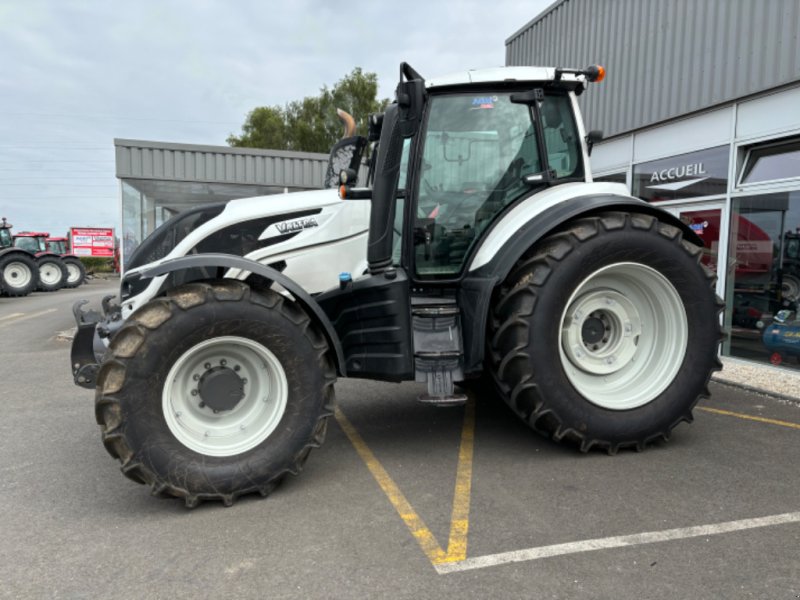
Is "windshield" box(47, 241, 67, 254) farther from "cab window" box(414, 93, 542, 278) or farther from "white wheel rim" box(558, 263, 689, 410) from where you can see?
"white wheel rim" box(558, 263, 689, 410)

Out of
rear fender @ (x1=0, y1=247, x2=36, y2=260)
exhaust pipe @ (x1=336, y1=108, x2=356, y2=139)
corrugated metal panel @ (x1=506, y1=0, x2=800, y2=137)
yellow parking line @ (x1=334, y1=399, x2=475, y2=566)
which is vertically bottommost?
yellow parking line @ (x1=334, y1=399, x2=475, y2=566)

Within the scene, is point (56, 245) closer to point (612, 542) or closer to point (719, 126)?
point (719, 126)

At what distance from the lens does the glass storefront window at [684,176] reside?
6.99 meters

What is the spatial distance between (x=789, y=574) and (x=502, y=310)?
1.98 metres

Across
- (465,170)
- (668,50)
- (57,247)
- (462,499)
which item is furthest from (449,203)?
(57,247)

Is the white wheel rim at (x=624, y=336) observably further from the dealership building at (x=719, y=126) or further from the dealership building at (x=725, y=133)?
the dealership building at (x=719, y=126)

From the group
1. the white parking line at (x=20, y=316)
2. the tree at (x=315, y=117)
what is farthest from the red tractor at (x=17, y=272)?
the tree at (x=315, y=117)

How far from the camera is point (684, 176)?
7566mm

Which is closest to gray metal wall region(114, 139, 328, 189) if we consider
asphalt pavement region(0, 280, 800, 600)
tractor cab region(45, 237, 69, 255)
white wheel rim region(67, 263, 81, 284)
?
asphalt pavement region(0, 280, 800, 600)

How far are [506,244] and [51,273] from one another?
2196 cm

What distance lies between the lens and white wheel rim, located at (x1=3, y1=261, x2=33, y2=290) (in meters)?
18.2

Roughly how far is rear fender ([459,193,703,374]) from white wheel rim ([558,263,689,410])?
18.1 inches

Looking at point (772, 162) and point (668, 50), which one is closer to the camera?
point (772, 162)

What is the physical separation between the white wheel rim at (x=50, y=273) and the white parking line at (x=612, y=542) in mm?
22351
